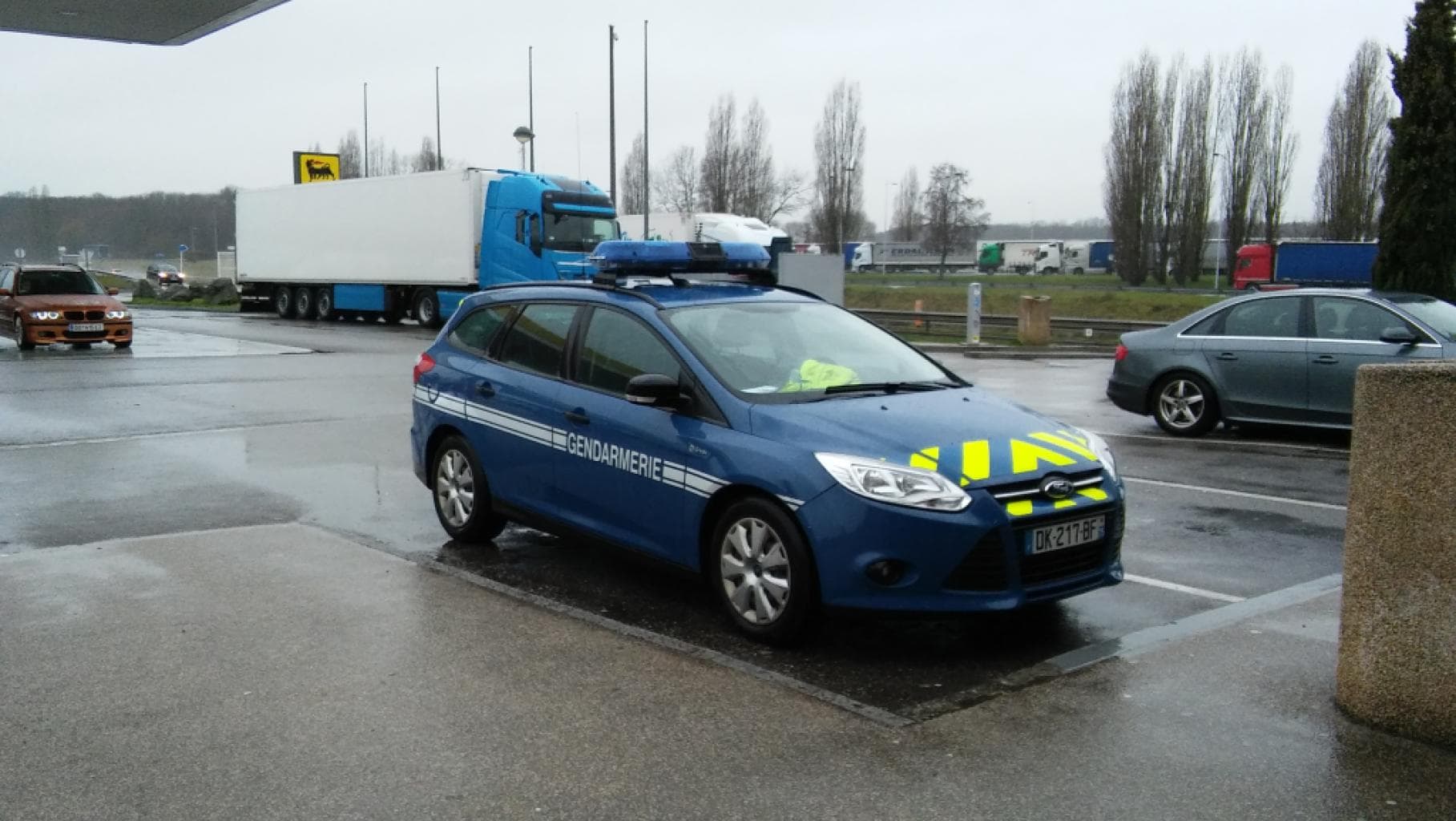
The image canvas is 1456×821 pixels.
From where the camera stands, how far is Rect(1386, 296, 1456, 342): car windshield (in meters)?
11.2

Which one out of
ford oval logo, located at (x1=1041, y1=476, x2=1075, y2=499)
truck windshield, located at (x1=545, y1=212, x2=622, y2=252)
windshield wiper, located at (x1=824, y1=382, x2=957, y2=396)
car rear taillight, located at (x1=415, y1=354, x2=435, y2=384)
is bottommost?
ford oval logo, located at (x1=1041, y1=476, x2=1075, y2=499)

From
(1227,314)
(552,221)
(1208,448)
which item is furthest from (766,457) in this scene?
(552,221)

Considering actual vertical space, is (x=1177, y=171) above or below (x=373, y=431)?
above

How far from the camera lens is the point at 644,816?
3996 millimetres

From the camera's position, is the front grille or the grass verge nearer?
the front grille

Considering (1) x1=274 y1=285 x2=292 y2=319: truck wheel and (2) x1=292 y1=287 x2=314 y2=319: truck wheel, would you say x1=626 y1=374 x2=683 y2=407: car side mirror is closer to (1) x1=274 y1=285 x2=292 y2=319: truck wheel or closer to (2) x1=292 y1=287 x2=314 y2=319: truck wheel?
(2) x1=292 y1=287 x2=314 y2=319: truck wheel

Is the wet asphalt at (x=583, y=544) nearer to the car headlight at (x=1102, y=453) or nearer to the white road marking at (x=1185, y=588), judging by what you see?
the white road marking at (x=1185, y=588)

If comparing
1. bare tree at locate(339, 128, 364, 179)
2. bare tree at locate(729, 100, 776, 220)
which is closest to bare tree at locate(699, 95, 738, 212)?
bare tree at locate(729, 100, 776, 220)

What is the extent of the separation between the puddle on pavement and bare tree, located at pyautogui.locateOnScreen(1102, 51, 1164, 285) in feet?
141

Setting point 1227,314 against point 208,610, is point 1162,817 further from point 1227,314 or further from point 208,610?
point 1227,314

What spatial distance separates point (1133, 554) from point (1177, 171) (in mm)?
53787

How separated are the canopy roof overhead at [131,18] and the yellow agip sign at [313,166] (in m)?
32.6

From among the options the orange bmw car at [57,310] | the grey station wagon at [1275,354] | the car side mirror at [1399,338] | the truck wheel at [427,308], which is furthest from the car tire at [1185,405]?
the truck wheel at [427,308]

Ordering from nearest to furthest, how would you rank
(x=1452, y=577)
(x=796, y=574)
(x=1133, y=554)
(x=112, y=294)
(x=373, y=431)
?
(x=1452, y=577)
(x=796, y=574)
(x=1133, y=554)
(x=373, y=431)
(x=112, y=294)
